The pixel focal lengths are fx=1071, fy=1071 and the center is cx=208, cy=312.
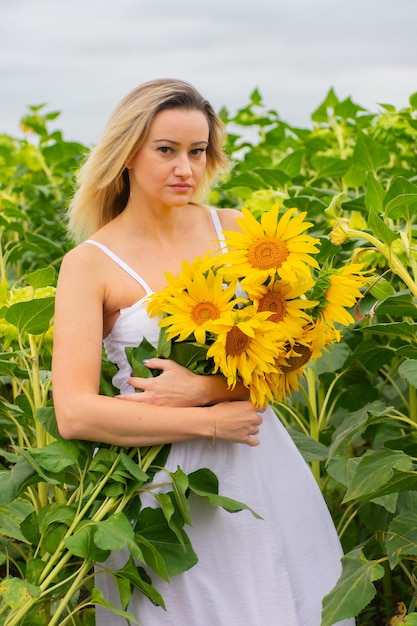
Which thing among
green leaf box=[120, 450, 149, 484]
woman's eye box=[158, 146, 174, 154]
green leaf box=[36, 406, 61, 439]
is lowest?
green leaf box=[120, 450, 149, 484]

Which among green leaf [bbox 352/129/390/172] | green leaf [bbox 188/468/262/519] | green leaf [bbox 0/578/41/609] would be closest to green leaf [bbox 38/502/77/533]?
green leaf [bbox 0/578/41/609]

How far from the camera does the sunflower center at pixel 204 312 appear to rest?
1803mm

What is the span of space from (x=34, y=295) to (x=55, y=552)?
56 centimetres

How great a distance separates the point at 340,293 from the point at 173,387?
0.34 metres

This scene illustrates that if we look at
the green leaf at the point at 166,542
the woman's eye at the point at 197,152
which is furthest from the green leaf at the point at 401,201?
the green leaf at the point at 166,542

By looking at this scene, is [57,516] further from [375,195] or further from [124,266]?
[375,195]

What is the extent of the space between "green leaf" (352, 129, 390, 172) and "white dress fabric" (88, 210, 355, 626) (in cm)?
107

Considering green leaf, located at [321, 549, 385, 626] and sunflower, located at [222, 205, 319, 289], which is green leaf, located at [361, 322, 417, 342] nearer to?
sunflower, located at [222, 205, 319, 289]

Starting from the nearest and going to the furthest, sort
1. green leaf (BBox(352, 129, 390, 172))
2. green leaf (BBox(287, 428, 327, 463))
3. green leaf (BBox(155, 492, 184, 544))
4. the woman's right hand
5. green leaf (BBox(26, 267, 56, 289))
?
green leaf (BBox(155, 492, 184, 544)) → the woman's right hand → green leaf (BBox(26, 267, 56, 289)) → green leaf (BBox(287, 428, 327, 463)) → green leaf (BBox(352, 129, 390, 172))

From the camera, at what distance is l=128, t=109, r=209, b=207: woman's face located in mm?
2021

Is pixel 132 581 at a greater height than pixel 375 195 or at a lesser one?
lesser

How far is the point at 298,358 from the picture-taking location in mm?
1896

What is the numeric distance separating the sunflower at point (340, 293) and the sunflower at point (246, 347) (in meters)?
0.11

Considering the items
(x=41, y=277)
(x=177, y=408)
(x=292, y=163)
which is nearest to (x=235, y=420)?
(x=177, y=408)
